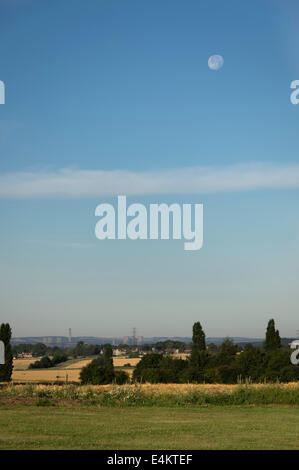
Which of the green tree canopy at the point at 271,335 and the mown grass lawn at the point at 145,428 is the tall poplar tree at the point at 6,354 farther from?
the mown grass lawn at the point at 145,428

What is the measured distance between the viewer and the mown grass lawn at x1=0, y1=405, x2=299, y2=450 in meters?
11.6

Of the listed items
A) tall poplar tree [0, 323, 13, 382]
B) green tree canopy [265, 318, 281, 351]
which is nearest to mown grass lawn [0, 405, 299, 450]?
tall poplar tree [0, 323, 13, 382]

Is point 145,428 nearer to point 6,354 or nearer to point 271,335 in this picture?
point 6,354

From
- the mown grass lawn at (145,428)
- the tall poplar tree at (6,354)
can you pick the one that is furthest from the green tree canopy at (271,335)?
the mown grass lawn at (145,428)

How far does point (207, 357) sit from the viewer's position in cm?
5919

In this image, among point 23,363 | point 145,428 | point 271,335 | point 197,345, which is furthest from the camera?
point 23,363

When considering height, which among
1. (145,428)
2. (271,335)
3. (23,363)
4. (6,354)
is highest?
(145,428)

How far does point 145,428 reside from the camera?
13773 millimetres

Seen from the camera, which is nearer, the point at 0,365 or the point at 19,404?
the point at 19,404

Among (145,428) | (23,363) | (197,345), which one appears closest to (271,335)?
(197,345)

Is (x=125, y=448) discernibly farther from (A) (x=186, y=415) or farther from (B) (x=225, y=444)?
(A) (x=186, y=415)
